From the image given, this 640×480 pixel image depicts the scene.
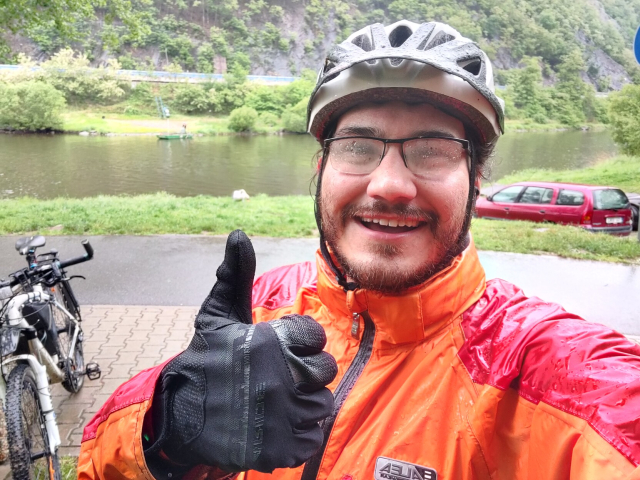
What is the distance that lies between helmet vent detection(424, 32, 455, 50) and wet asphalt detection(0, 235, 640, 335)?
A: 4509 millimetres

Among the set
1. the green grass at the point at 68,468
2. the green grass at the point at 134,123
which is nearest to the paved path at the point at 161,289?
the green grass at the point at 68,468

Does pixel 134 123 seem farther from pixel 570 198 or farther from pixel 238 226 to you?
pixel 570 198

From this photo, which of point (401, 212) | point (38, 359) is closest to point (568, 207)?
point (401, 212)

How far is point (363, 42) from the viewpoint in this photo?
1.79m

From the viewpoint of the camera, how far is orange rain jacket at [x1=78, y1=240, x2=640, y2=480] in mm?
1001

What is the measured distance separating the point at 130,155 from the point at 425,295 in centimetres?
3825

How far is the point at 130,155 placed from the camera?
35219 millimetres

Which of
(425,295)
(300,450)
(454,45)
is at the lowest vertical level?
(300,450)

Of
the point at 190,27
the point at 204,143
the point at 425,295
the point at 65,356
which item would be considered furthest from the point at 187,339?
the point at 190,27

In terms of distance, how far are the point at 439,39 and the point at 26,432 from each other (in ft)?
9.94

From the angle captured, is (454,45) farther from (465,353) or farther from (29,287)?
(29,287)

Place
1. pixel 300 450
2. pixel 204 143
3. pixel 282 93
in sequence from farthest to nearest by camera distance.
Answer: pixel 282 93, pixel 204 143, pixel 300 450

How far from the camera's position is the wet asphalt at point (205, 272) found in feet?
18.2

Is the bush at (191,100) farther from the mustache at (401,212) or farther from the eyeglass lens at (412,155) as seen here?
the mustache at (401,212)
